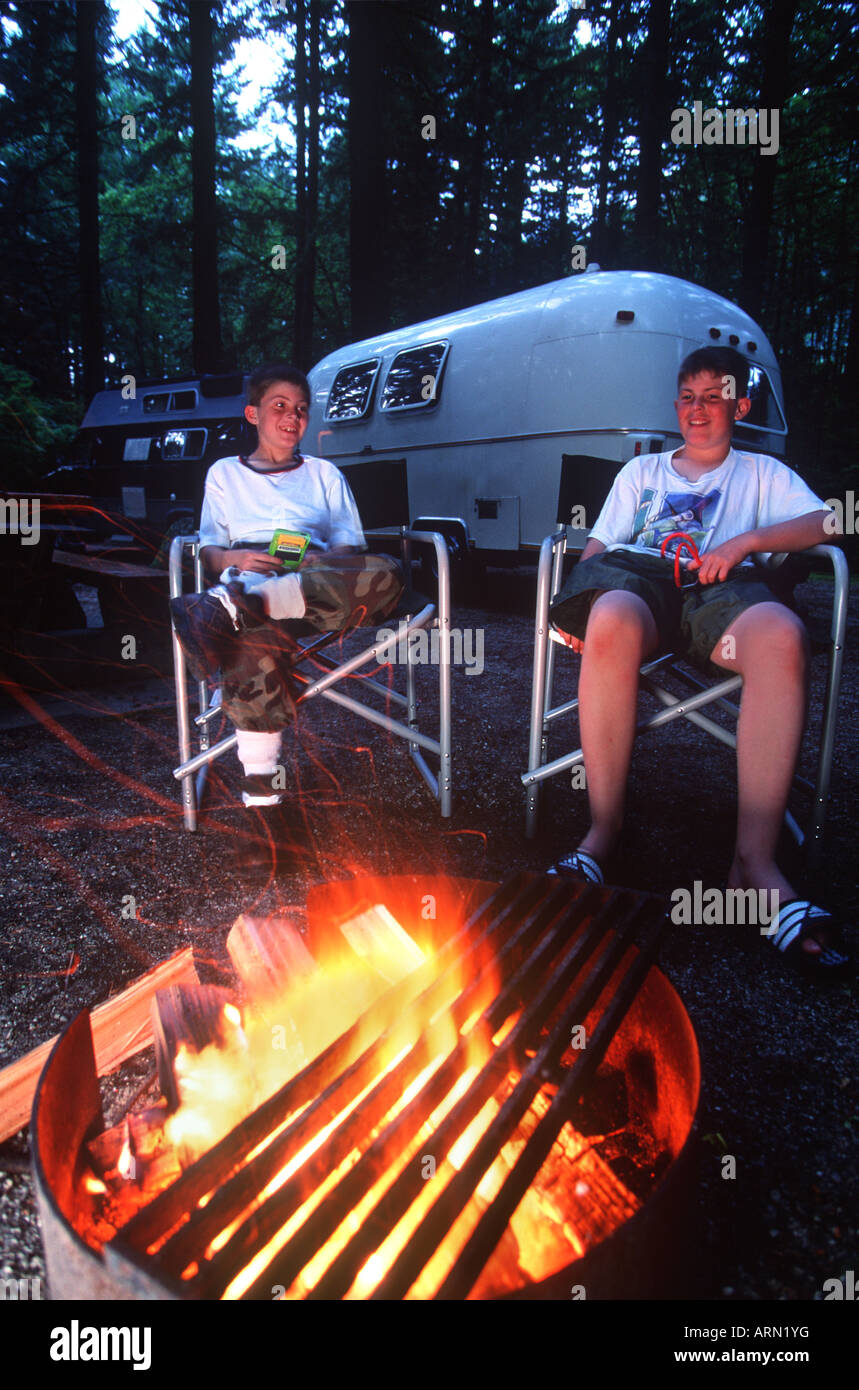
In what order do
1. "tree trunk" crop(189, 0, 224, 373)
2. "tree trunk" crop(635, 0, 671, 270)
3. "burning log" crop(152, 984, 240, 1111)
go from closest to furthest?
1. "burning log" crop(152, 984, 240, 1111)
2. "tree trunk" crop(635, 0, 671, 270)
3. "tree trunk" crop(189, 0, 224, 373)

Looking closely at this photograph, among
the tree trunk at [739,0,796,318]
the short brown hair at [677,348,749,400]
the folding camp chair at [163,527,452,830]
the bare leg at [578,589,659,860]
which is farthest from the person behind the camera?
the tree trunk at [739,0,796,318]

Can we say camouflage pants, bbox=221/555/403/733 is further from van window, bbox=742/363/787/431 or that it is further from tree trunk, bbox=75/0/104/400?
A: tree trunk, bbox=75/0/104/400

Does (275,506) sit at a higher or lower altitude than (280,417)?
lower

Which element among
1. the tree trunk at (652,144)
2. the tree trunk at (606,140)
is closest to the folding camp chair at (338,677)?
the tree trunk at (652,144)

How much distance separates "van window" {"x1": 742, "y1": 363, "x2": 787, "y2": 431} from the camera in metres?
5.19

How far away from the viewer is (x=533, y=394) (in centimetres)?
522

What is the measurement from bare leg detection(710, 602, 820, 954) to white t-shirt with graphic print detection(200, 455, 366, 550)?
126 centimetres

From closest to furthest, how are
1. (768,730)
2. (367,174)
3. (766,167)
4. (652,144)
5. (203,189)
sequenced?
(768,730), (367,174), (652,144), (766,167), (203,189)

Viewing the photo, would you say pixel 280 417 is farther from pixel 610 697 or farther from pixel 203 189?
pixel 203 189

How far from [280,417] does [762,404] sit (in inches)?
171

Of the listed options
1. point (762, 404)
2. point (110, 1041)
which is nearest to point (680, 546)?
point (110, 1041)

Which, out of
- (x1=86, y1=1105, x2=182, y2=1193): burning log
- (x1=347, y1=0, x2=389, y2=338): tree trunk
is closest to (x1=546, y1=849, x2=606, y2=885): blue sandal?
(x1=86, y1=1105, x2=182, y2=1193): burning log
